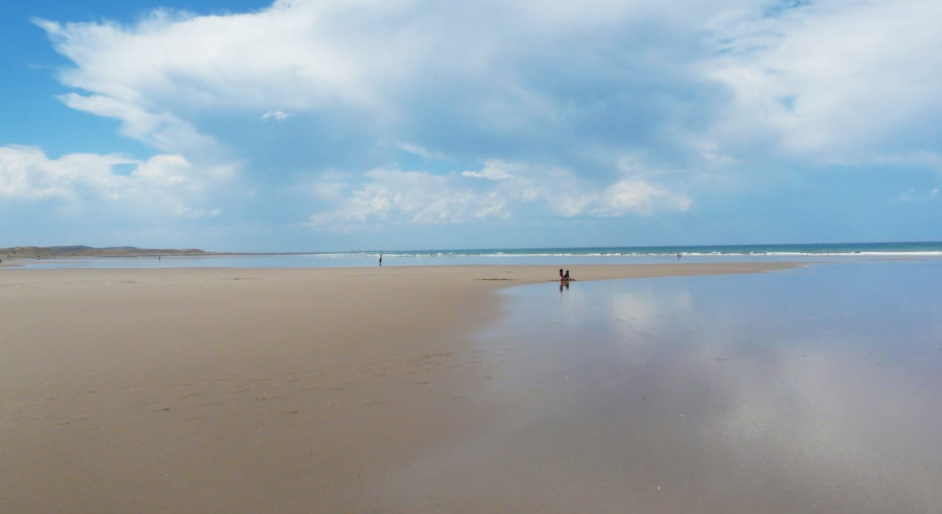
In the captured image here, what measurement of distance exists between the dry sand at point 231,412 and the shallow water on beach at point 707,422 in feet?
1.14

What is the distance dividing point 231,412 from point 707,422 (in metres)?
5.75

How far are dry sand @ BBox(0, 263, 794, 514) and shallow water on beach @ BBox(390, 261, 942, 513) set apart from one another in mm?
347

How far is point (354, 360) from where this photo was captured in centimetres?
968

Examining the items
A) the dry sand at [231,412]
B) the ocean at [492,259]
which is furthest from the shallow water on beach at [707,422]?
the ocean at [492,259]

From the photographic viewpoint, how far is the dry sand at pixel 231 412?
4609 millimetres

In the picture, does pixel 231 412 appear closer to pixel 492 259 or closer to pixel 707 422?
pixel 707 422

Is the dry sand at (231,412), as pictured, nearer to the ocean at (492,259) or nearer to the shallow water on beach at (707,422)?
the shallow water on beach at (707,422)

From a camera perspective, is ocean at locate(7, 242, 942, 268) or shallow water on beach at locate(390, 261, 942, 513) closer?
shallow water on beach at locate(390, 261, 942, 513)

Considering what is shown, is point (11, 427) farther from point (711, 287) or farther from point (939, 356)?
point (711, 287)

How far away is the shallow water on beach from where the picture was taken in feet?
14.9

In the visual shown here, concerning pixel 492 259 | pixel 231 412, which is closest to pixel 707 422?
pixel 231 412

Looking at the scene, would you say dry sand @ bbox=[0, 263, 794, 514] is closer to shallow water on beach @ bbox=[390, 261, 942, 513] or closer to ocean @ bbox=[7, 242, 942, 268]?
shallow water on beach @ bbox=[390, 261, 942, 513]

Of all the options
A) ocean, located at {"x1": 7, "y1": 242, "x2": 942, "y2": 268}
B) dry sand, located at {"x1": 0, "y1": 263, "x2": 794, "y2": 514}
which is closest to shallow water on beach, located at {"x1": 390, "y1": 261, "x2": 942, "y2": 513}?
dry sand, located at {"x1": 0, "y1": 263, "x2": 794, "y2": 514}

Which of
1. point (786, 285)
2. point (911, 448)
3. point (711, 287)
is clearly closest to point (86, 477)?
point (911, 448)
